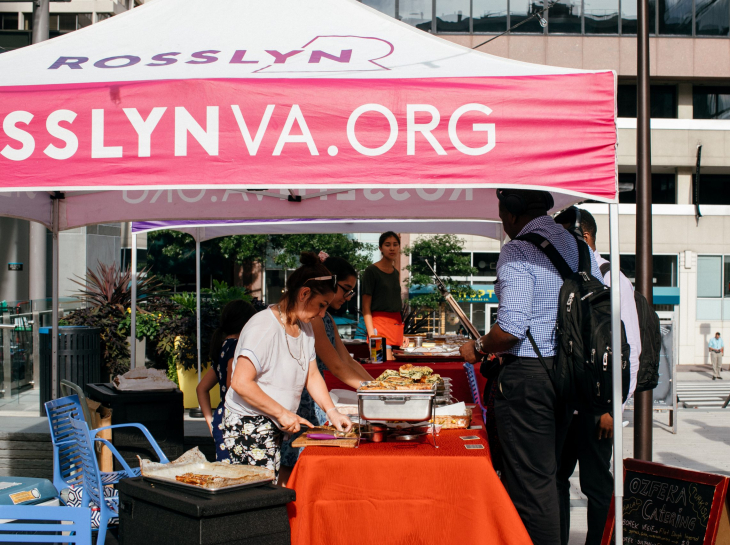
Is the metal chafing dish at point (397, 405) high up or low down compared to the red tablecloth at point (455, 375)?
up

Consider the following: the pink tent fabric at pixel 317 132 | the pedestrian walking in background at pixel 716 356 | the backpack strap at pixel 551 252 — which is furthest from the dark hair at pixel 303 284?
the pedestrian walking in background at pixel 716 356

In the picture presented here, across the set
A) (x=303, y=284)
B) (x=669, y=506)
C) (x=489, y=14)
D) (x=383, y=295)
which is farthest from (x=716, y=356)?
(x=303, y=284)

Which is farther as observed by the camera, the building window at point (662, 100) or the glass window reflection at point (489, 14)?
the building window at point (662, 100)

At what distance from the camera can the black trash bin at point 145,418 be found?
17.5 feet

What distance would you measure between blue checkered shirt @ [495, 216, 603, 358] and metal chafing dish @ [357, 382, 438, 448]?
50cm

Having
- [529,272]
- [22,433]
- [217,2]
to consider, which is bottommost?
[22,433]

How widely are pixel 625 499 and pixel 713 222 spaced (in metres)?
23.8

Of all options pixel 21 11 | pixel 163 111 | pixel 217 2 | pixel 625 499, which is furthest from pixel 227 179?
pixel 21 11

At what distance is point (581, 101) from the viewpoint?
3.19 m

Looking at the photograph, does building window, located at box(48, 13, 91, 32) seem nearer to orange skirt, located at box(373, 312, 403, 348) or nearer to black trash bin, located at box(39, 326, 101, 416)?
black trash bin, located at box(39, 326, 101, 416)

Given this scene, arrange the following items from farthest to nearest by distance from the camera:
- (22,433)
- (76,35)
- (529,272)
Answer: (22,433) < (76,35) < (529,272)

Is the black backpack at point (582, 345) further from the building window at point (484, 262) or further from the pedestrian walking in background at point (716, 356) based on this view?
the building window at point (484, 262)

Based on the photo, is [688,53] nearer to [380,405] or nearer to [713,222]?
[713,222]

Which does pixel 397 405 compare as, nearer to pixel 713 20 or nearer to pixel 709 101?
pixel 709 101
